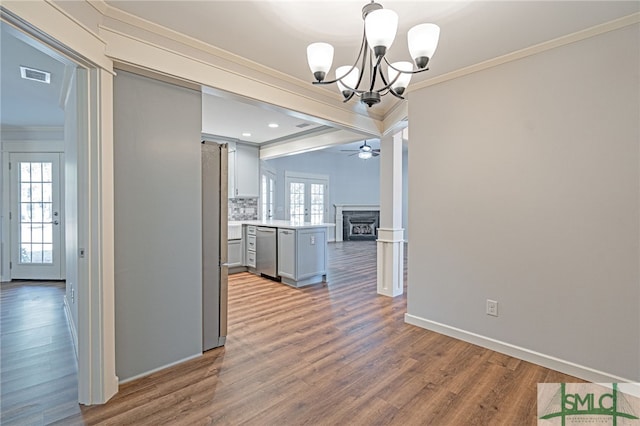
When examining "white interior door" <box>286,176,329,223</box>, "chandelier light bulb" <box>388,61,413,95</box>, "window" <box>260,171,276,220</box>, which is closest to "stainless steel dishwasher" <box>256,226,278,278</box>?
"window" <box>260,171,276,220</box>

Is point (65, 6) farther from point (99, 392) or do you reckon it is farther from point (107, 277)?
point (99, 392)

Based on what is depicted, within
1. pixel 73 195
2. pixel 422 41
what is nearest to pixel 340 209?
pixel 73 195

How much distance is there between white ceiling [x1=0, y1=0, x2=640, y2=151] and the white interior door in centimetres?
573

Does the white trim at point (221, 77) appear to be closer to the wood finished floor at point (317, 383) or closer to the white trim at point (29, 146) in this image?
the wood finished floor at point (317, 383)

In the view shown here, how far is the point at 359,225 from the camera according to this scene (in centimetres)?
998

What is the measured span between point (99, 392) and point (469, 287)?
2.85 meters

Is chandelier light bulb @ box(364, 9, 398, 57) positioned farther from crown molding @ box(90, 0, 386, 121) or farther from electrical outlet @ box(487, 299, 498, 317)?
electrical outlet @ box(487, 299, 498, 317)

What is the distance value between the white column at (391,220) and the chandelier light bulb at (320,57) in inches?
96.6

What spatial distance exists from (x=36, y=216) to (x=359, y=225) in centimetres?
766

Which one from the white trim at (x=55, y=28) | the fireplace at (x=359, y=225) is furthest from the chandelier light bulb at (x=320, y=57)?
the fireplace at (x=359, y=225)

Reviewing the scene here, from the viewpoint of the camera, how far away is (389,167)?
161 inches

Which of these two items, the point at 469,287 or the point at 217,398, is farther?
the point at 469,287

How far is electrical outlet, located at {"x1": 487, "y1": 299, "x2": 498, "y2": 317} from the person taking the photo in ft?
8.57

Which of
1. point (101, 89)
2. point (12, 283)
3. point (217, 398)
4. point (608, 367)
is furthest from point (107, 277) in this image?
point (12, 283)
